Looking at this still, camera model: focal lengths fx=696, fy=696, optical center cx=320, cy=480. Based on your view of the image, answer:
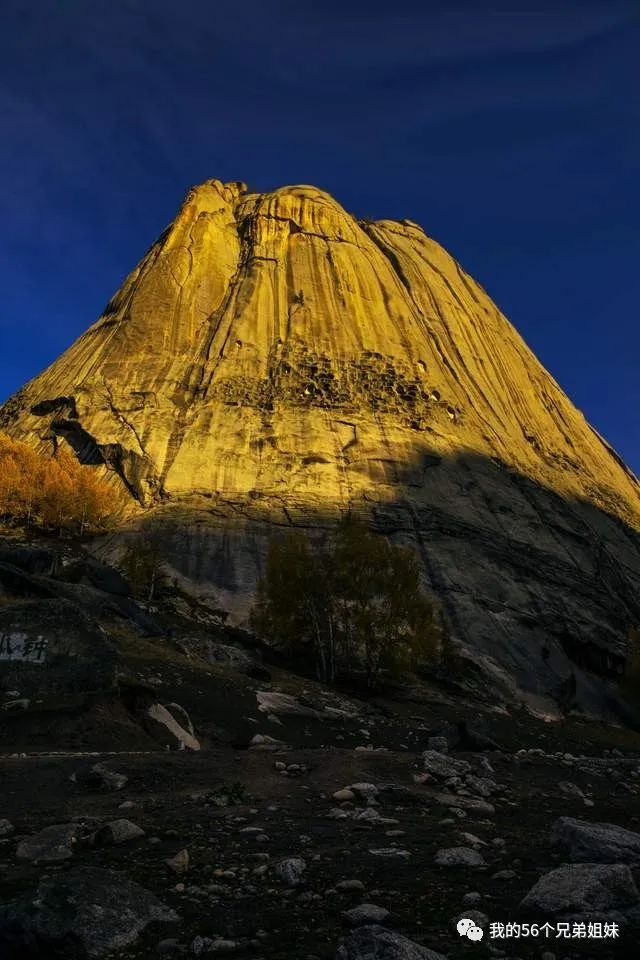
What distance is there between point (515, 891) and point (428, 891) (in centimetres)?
73

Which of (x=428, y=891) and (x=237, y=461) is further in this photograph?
(x=237, y=461)

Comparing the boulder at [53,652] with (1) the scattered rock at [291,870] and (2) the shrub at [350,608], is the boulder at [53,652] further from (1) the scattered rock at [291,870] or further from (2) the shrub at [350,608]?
(2) the shrub at [350,608]

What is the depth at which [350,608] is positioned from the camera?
119 ft

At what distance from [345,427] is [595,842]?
55681 millimetres

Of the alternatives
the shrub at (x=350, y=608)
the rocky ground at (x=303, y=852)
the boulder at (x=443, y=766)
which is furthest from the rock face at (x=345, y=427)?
the rocky ground at (x=303, y=852)

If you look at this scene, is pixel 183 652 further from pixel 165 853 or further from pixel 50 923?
pixel 50 923

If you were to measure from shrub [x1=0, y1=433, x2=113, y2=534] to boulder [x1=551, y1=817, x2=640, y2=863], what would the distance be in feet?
160

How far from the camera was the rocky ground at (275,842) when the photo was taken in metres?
4.62

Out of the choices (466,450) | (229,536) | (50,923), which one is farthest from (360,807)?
(466,450)

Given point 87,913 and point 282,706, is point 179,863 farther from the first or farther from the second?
point 282,706

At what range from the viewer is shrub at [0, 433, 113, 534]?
51875 millimetres

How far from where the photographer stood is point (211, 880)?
576 centimetres

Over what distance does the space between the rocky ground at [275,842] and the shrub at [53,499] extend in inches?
1479

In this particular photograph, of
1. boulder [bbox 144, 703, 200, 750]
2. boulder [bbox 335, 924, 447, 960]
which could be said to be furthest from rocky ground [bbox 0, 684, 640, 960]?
boulder [bbox 144, 703, 200, 750]
